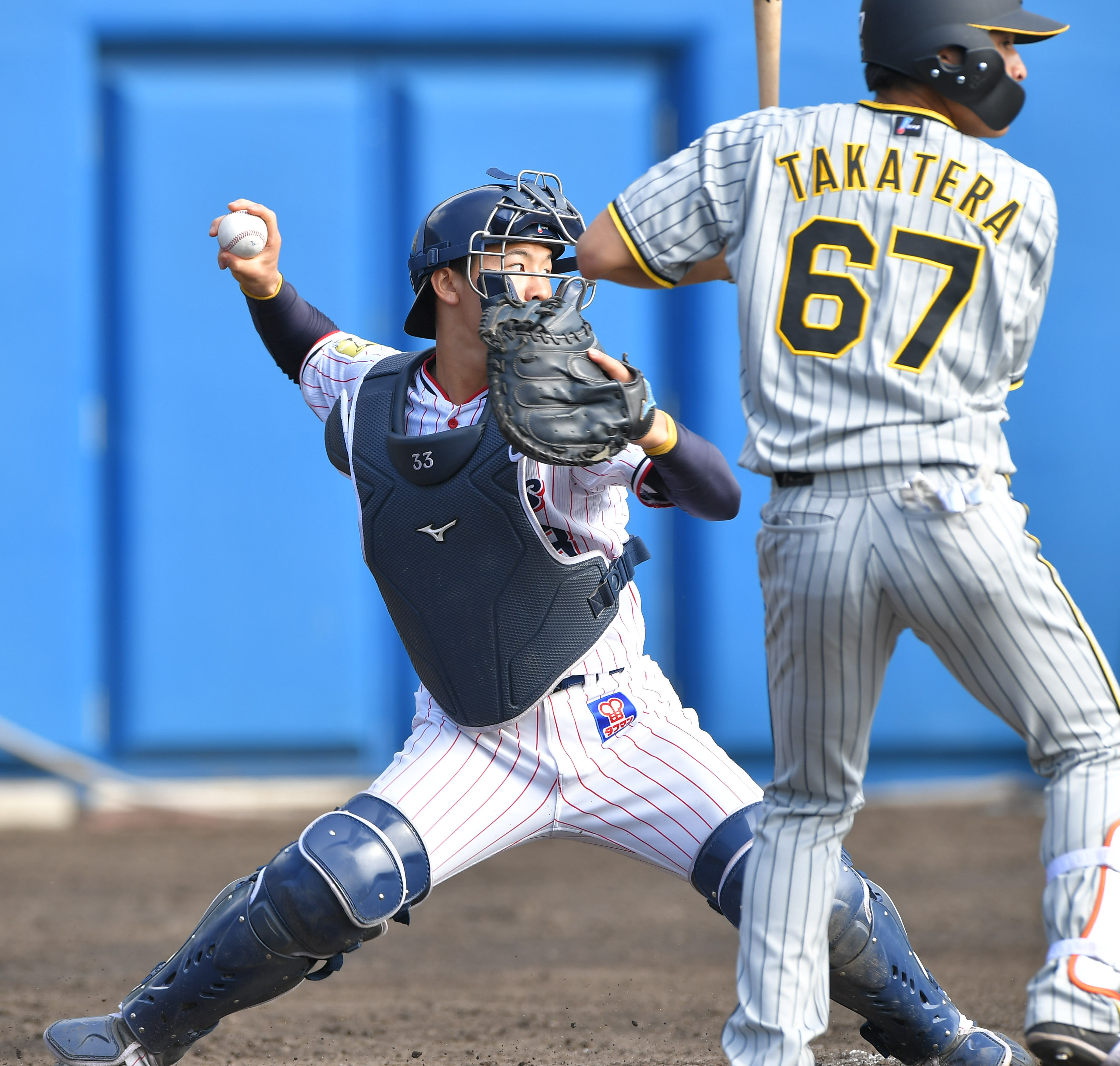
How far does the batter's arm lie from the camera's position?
228cm

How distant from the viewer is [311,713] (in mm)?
6625

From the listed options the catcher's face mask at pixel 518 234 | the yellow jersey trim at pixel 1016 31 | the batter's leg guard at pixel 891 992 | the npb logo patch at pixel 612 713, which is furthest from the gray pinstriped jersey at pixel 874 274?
the batter's leg guard at pixel 891 992

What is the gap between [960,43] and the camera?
2.21 metres

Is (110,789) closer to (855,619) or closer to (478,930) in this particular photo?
(478,930)

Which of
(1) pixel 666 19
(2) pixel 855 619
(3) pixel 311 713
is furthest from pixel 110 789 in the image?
(2) pixel 855 619

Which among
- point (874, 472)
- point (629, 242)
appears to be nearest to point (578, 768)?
point (874, 472)

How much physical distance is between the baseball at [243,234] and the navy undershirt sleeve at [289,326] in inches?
Result: 4.9

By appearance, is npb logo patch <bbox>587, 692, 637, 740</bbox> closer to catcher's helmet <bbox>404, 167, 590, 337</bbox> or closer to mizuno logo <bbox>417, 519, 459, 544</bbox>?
mizuno logo <bbox>417, 519, 459, 544</bbox>

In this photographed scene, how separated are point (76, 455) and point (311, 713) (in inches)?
62.1

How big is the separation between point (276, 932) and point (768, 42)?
1977 millimetres

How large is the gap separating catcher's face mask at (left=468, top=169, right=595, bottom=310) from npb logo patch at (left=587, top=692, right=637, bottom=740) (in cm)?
80

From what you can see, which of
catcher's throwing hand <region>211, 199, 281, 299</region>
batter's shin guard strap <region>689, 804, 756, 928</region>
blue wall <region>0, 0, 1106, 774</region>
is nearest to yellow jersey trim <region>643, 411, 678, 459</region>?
batter's shin guard strap <region>689, 804, 756, 928</region>

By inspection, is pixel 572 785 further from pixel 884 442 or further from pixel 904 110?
pixel 904 110

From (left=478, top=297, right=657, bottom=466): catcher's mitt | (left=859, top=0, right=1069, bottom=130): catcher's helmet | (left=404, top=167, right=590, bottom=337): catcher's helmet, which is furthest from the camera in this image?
(left=404, top=167, right=590, bottom=337): catcher's helmet
